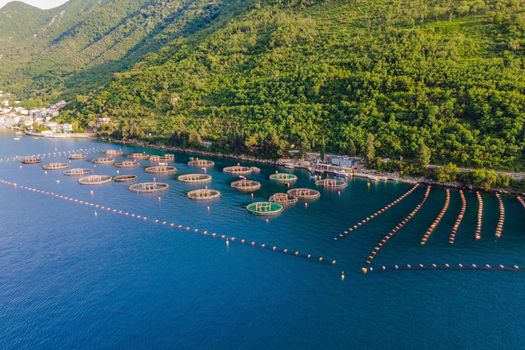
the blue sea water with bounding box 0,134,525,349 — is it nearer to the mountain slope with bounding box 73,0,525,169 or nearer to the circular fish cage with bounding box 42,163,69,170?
the mountain slope with bounding box 73,0,525,169

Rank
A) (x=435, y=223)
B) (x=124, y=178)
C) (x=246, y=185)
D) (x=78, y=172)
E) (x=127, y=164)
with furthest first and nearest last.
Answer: (x=127, y=164) → (x=78, y=172) → (x=124, y=178) → (x=246, y=185) → (x=435, y=223)

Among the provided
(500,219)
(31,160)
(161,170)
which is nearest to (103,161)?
(31,160)

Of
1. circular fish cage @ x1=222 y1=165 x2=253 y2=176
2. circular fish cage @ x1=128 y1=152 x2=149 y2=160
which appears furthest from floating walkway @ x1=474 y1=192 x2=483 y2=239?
circular fish cage @ x1=128 y1=152 x2=149 y2=160

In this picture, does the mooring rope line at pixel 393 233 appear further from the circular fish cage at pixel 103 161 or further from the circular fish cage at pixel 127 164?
the circular fish cage at pixel 103 161

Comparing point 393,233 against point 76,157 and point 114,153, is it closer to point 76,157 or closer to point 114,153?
point 114,153

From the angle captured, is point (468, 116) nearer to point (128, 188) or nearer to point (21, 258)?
point (128, 188)

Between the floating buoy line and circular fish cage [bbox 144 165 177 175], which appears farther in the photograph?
circular fish cage [bbox 144 165 177 175]

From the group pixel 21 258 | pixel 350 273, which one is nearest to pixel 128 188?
pixel 21 258
